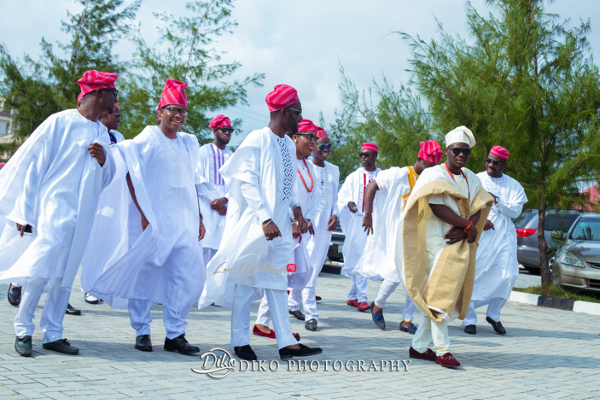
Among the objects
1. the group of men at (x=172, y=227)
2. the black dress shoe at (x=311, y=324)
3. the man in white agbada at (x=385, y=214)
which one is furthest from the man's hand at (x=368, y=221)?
A: the group of men at (x=172, y=227)

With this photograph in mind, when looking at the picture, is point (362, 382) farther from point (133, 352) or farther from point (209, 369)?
point (133, 352)

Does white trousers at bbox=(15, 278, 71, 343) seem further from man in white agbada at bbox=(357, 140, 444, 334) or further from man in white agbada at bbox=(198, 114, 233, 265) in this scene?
man in white agbada at bbox=(357, 140, 444, 334)

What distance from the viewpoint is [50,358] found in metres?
4.27

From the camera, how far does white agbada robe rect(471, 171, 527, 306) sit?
727 cm

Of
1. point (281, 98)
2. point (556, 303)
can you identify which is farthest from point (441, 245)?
point (556, 303)

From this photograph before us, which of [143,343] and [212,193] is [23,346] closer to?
[143,343]

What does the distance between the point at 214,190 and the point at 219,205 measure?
0.28 meters

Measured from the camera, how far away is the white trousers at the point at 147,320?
4868mm

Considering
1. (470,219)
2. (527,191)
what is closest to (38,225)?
(470,219)

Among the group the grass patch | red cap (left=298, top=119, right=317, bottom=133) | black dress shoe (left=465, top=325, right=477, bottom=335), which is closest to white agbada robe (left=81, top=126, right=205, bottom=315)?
red cap (left=298, top=119, right=317, bottom=133)

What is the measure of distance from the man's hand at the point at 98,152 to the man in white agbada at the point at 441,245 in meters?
2.56

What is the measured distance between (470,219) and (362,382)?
5.99 ft

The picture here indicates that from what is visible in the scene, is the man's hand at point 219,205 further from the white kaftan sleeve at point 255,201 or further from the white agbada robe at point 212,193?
the white kaftan sleeve at point 255,201

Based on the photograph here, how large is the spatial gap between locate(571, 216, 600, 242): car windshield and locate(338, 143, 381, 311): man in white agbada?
449 cm
